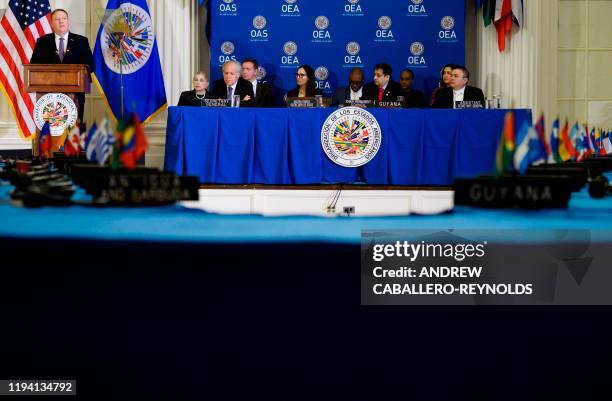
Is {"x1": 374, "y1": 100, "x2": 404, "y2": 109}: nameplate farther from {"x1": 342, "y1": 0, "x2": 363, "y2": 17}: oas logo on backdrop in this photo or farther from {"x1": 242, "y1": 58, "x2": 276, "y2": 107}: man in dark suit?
{"x1": 342, "y1": 0, "x2": 363, "y2": 17}: oas logo on backdrop

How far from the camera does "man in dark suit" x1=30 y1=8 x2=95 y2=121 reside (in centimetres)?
711

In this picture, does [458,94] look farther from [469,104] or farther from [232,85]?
[232,85]

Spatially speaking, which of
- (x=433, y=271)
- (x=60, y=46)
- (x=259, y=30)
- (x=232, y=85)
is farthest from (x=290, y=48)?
(x=433, y=271)

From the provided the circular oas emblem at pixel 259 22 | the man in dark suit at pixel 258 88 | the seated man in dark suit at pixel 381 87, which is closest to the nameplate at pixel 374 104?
the seated man in dark suit at pixel 381 87

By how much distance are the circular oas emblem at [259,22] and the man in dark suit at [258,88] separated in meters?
1.58

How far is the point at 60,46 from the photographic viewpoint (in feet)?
23.5

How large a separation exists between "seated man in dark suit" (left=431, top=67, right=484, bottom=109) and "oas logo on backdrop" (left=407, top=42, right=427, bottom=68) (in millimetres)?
1801

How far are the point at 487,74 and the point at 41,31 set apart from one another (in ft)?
15.5

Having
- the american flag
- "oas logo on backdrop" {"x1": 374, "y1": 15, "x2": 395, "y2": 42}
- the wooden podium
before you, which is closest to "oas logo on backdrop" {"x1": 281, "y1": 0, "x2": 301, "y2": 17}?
"oas logo on backdrop" {"x1": 374, "y1": 15, "x2": 395, "y2": 42}

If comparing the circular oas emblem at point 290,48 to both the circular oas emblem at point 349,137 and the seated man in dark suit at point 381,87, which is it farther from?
the circular oas emblem at point 349,137

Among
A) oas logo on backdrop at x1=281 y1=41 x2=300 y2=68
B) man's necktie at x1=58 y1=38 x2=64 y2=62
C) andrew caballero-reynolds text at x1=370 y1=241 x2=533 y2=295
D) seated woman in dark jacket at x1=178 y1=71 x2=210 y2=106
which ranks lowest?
andrew caballero-reynolds text at x1=370 y1=241 x2=533 y2=295

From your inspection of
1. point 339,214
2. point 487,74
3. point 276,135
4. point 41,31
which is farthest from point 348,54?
point 339,214

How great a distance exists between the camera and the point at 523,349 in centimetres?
112

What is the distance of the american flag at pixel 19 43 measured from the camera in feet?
24.5
